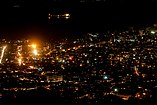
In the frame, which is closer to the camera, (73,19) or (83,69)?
(83,69)

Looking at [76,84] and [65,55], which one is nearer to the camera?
[76,84]

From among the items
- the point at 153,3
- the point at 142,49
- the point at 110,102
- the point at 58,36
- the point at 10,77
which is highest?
the point at 153,3

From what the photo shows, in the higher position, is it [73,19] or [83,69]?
[73,19]

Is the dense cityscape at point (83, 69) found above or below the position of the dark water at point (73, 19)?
below

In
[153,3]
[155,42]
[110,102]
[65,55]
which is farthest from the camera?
[153,3]

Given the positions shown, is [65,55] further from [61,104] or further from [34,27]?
[34,27]

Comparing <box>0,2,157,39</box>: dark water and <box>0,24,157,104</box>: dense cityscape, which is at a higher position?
<box>0,2,157,39</box>: dark water

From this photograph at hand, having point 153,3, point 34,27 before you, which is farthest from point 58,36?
point 153,3

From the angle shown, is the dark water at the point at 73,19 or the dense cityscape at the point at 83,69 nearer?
the dense cityscape at the point at 83,69
